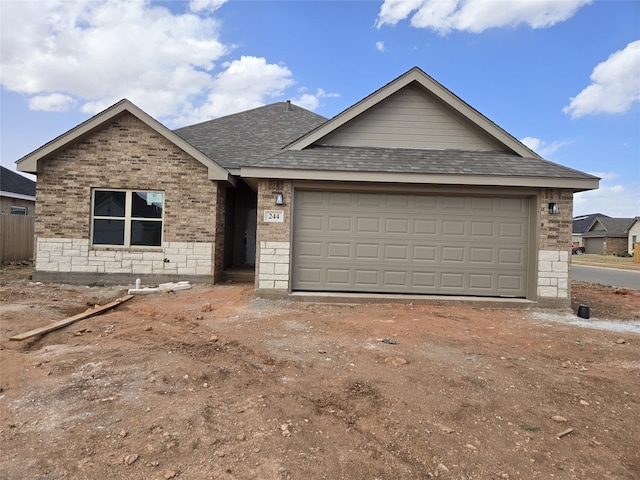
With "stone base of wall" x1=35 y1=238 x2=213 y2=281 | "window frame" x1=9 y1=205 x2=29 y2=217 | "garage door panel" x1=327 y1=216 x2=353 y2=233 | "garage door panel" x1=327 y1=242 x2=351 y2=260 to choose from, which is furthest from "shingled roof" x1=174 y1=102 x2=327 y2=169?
"window frame" x1=9 y1=205 x2=29 y2=217

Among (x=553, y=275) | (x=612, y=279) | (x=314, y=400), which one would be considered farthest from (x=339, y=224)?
(x=612, y=279)

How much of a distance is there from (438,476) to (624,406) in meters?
2.41

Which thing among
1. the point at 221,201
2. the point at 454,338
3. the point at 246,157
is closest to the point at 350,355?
the point at 454,338

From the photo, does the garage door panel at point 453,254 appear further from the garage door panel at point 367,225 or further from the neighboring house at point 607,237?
the neighboring house at point 607,237

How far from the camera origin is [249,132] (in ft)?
48.1

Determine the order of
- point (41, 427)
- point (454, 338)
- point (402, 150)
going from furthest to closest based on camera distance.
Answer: point (402, 150)
point (454, 338)
point (41, 427)

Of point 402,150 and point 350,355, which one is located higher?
point 402,150

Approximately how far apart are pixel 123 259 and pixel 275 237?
4.94 meters

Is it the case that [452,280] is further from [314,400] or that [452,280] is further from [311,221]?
[314,400]

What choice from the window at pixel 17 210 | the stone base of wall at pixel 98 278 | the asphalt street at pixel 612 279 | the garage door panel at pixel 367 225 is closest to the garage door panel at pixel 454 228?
the garage door panel at pixel 367 225

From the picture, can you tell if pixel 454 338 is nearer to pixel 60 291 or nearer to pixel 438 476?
pixel 438 476

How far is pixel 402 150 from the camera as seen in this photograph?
369 inches

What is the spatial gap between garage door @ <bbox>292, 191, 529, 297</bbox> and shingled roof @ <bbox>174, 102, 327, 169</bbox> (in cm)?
397

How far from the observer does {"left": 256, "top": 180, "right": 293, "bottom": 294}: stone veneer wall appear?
860 centimetres
